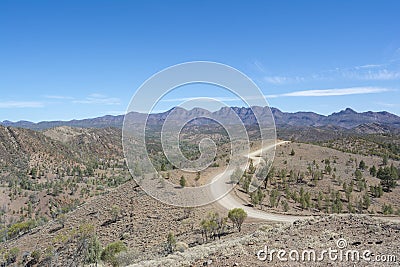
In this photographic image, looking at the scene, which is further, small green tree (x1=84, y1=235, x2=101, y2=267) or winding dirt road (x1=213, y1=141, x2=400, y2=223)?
winding dirt road (x1=213, y1=141, x2=400, y2=223)

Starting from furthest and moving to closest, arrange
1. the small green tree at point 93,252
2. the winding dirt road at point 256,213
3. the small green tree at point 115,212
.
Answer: the small green tree at point 115,212, the winding dirt road at point 256,213, the small green tree at point 93,252

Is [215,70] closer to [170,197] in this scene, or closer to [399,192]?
[170,197]

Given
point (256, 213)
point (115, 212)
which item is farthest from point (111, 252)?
point (256, 213)

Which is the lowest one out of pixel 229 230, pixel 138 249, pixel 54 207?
pixel 54 207

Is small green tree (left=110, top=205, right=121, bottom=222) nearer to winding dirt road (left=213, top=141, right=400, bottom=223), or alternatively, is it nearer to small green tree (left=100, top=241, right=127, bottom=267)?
winding dirt road (left=213, top=141, right=400, bottom=223)

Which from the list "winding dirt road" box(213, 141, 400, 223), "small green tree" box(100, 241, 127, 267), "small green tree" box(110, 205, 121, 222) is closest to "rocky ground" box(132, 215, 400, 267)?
"small green tree" box(100, 241, 127, 267)

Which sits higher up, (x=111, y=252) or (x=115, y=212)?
(x=111, y=252)

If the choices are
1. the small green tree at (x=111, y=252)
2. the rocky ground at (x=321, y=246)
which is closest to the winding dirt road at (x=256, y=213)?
the small green tree at (x=111, y=252)

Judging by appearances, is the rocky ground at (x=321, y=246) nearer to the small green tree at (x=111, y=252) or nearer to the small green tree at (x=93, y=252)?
the small green tree at (x=111, y=252)

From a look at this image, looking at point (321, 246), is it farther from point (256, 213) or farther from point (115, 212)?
point (115, 212)

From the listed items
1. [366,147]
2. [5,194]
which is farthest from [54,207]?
[366,147]

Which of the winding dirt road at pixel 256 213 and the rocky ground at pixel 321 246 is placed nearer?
the rocky ground at pixel 321 246
